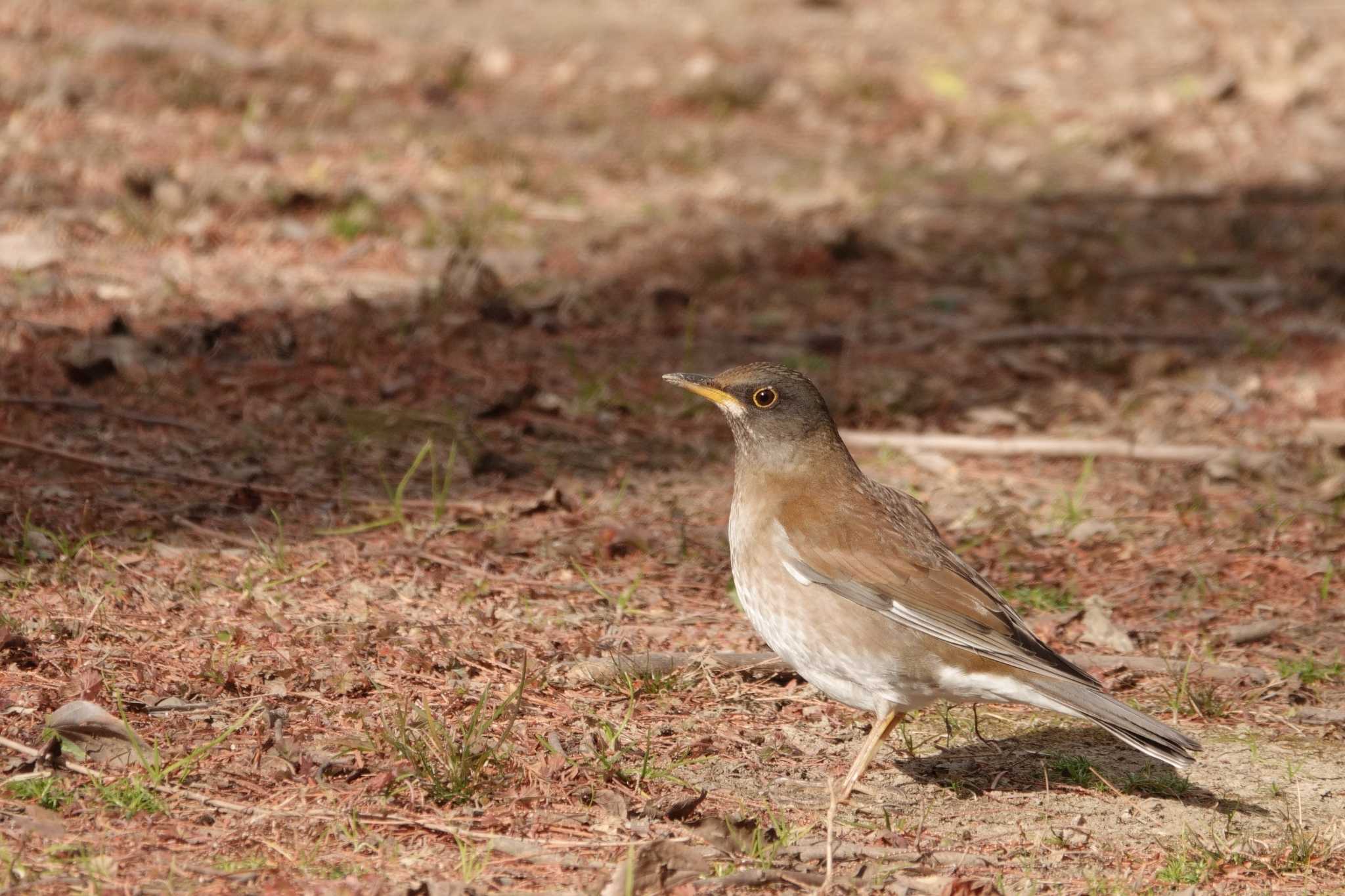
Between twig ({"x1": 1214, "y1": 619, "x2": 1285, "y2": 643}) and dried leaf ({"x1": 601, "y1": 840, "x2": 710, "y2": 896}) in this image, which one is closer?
dried leaf ({"x1": 601, "y1": 840, "x2": 710, "y2": 896})

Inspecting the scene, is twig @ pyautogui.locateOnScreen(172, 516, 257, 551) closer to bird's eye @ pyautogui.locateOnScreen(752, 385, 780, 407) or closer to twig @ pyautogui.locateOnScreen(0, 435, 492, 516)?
twig @ pyautogui.locateOnScreen(0, 435, 492, 516)

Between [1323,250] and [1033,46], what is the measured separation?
5509 mm

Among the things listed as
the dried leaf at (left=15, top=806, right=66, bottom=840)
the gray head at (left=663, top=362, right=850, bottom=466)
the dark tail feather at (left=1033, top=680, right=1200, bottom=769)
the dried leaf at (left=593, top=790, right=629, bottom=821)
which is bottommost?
the dried leaf at (left=593, top=790, right=629, bottom=821)

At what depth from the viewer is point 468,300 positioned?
372 inches

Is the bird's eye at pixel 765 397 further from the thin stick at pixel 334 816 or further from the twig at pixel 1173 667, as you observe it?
the thin stick at pixel 334 816

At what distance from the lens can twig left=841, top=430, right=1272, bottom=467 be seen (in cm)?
818

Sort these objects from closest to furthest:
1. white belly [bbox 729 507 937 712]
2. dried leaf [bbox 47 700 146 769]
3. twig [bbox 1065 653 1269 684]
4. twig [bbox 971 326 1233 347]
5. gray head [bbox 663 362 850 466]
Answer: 1. dried leaf [bbox 47 700 146 769]
2. white belly [bbox 729 507 937 712]
3. gray head [bbox 663 362 850 466]
4. twig [bbox 1065 653 1269 684]
5. twig [bbox 971 326 1233 347]

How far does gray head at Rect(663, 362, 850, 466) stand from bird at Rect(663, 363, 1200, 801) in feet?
0.03

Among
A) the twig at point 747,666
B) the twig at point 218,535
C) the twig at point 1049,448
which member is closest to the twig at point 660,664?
the twig at point 747,666

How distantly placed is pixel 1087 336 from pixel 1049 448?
2.06 metres

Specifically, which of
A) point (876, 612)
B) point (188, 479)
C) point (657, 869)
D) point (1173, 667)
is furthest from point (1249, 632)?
point (188, 479)

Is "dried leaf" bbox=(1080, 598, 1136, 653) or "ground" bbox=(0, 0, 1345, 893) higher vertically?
"ground" bbox=(0, 0, 1345, 893)

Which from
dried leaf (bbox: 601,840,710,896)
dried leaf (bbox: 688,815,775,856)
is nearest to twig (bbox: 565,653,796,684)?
dried leaf (bbox: 688,815,775,856)

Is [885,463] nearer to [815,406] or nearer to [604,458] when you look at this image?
[604,458]
